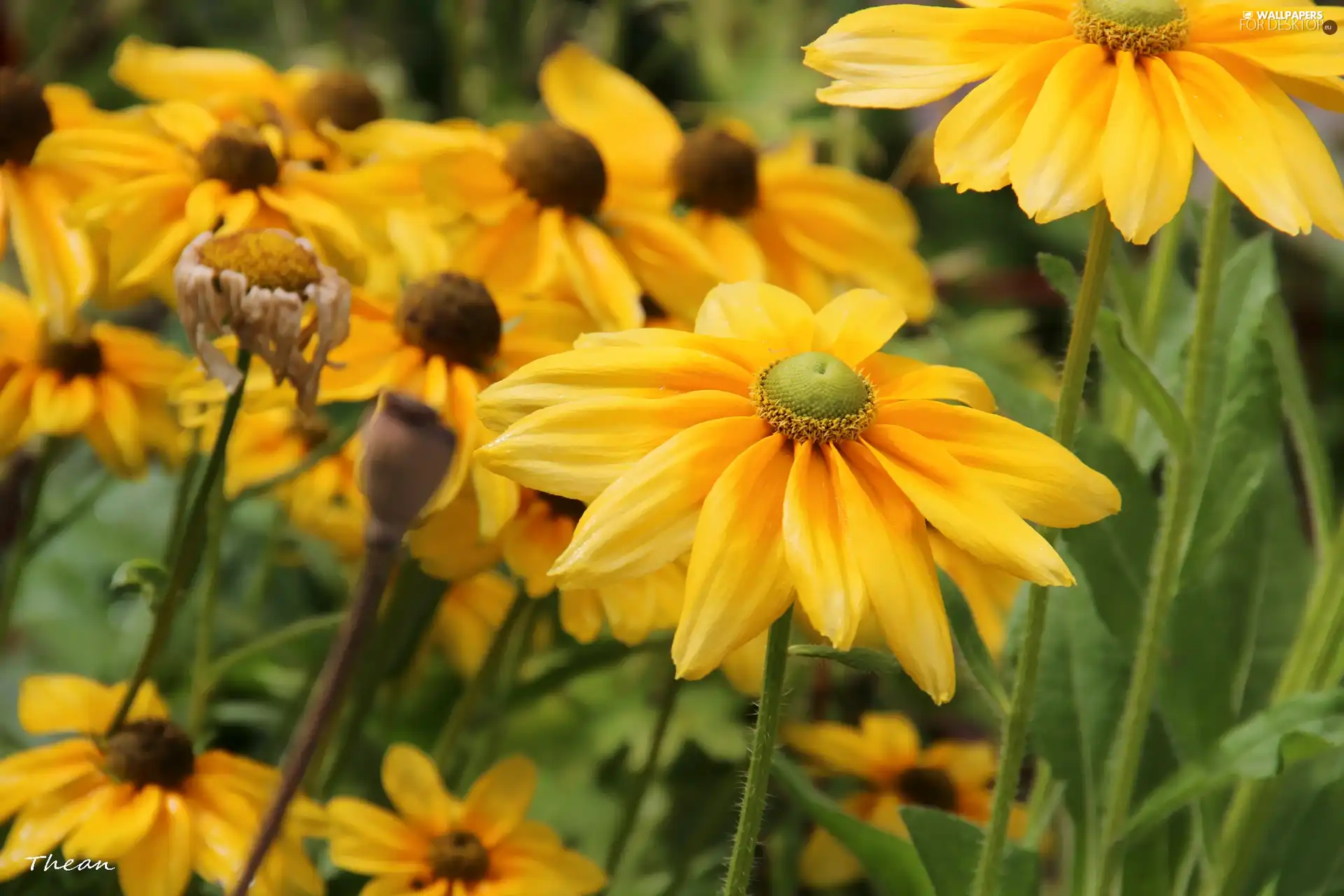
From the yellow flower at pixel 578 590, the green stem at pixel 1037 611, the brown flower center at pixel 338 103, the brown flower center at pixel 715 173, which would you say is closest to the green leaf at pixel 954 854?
the green stem at pixel 1037 611

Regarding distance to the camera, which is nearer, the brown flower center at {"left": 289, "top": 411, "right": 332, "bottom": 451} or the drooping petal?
the drooping petal

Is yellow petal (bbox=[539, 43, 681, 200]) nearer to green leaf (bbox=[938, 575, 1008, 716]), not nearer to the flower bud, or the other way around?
green leaf (bbox=[938, 575, 1008, 716])

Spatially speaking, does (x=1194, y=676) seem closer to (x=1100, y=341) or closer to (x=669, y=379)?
(x=1100, y=341)

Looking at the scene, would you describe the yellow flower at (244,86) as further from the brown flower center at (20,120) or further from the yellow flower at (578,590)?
the yellow flower at (578,590)

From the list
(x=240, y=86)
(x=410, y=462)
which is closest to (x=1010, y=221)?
(x=240, y=86)

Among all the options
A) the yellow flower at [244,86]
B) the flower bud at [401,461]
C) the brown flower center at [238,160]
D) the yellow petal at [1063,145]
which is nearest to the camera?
the flower bud at [401,461]

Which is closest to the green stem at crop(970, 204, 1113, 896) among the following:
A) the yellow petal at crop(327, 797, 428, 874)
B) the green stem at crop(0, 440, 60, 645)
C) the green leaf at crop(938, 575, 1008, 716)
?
the green leaf at crop(938, 575, 1008, 716)

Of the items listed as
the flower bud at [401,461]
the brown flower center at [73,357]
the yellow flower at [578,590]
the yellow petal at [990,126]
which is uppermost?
the yellow petal at [990,126]
